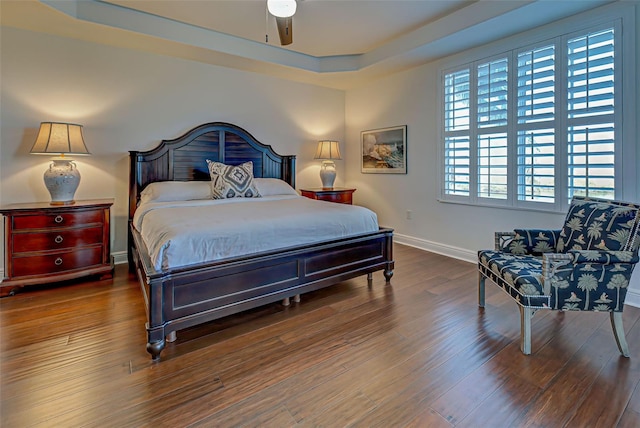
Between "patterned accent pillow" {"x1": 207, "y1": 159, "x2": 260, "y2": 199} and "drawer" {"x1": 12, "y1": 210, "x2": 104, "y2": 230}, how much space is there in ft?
3.95

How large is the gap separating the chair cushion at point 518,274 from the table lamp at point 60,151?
394 centimetres

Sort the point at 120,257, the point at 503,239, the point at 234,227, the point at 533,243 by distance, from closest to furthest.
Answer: the point at 234,227 < the point at 533,243 < the point at 503,239 < the point at 120,257

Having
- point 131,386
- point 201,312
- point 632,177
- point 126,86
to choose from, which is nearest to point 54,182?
point 126,86

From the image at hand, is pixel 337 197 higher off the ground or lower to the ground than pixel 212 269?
higher

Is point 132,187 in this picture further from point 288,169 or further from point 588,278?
point 588,278

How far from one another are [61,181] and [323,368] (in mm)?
3206

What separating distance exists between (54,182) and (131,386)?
2537 mm

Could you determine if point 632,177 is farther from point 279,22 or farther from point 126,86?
point 126,86

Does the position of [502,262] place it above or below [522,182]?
below

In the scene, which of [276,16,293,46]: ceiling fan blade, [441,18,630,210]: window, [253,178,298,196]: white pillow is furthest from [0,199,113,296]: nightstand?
[441,18,630,210]: window

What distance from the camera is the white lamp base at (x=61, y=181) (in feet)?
10.5

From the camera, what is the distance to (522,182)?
11.6 feet

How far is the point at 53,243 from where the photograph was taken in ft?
10.1

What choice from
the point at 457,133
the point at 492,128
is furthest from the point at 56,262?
the point at 492,128
